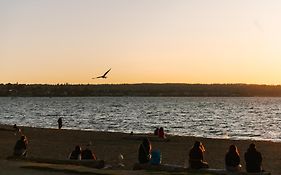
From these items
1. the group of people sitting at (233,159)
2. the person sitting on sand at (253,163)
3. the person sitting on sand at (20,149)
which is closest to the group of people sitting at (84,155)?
the group of people sitting at (233,159)

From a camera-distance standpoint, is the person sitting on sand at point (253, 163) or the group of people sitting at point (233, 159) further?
the group of people sitting at point (233, 159)

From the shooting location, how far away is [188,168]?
20562 mm

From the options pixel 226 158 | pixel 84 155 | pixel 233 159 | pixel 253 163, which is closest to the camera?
pixel 253 163

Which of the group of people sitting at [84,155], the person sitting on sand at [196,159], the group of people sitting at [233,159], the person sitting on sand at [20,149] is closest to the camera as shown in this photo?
the group of people sitting at [233,159]

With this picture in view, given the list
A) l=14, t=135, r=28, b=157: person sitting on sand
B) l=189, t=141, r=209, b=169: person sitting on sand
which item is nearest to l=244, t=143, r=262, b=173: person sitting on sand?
l=189, t=141, r=209, b=169: person sitting on sand

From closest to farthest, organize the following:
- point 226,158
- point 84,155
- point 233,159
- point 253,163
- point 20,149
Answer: point 253,163 → point 233,159 → point 226,158 → point 84,155 → point 20,149

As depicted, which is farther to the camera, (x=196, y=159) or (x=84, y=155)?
(x=84, y=155)

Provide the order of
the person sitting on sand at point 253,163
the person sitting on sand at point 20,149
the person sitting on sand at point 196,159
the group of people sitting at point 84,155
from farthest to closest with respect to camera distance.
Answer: the person sitting on sand at point 20,149 → the group of people sitting at point 84,155 → the person sitting on sand at point 196,159 → the person sitting on sand at point 253,163

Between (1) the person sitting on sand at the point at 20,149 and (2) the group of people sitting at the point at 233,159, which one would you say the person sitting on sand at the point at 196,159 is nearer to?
(2) the group of people sitting at the point at 233,159

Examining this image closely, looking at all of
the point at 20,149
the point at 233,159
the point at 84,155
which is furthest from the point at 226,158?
the point at 20,149

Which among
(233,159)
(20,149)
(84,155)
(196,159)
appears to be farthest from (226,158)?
(20,149)

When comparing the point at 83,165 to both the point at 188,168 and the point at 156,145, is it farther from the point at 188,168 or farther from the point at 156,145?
the point at 156,145

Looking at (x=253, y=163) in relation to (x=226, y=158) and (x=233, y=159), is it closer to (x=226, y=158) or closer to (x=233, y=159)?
(x=233, y=159)

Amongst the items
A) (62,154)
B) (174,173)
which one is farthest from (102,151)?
(174,173)
